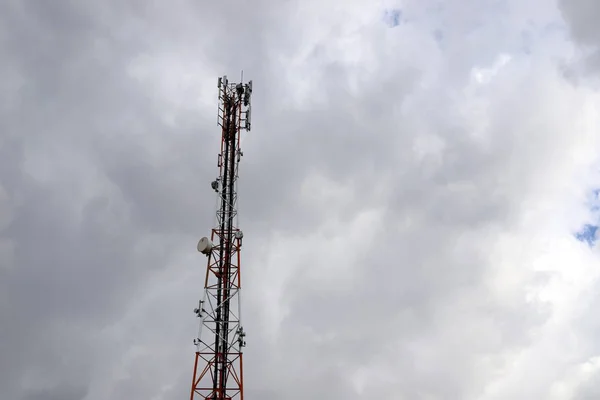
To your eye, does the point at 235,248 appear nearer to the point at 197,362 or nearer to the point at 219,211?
the point at 219,211

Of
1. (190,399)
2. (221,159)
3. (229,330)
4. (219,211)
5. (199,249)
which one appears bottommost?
(190,399)

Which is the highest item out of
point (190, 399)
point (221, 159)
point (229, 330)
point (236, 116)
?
point (236, 116)

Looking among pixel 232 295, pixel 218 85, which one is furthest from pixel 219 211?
pixel 218 85

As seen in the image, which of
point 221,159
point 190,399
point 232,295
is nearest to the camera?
point 190,399

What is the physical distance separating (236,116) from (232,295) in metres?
22.5

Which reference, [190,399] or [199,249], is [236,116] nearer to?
[199,249]

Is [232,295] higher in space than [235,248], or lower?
lower

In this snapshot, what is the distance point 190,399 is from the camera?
217 feet

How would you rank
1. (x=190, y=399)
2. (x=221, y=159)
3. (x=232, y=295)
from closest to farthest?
(x=190, y=399), (x=232, y=295), (x=221, y=159)

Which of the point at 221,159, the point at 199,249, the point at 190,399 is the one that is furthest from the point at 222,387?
the point at 221,159

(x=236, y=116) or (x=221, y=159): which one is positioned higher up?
(x=236, y=116)

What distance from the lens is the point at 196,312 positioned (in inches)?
2704

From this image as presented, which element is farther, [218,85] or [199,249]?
[218,85]

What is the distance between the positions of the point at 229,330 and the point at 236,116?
2641 centimetres
